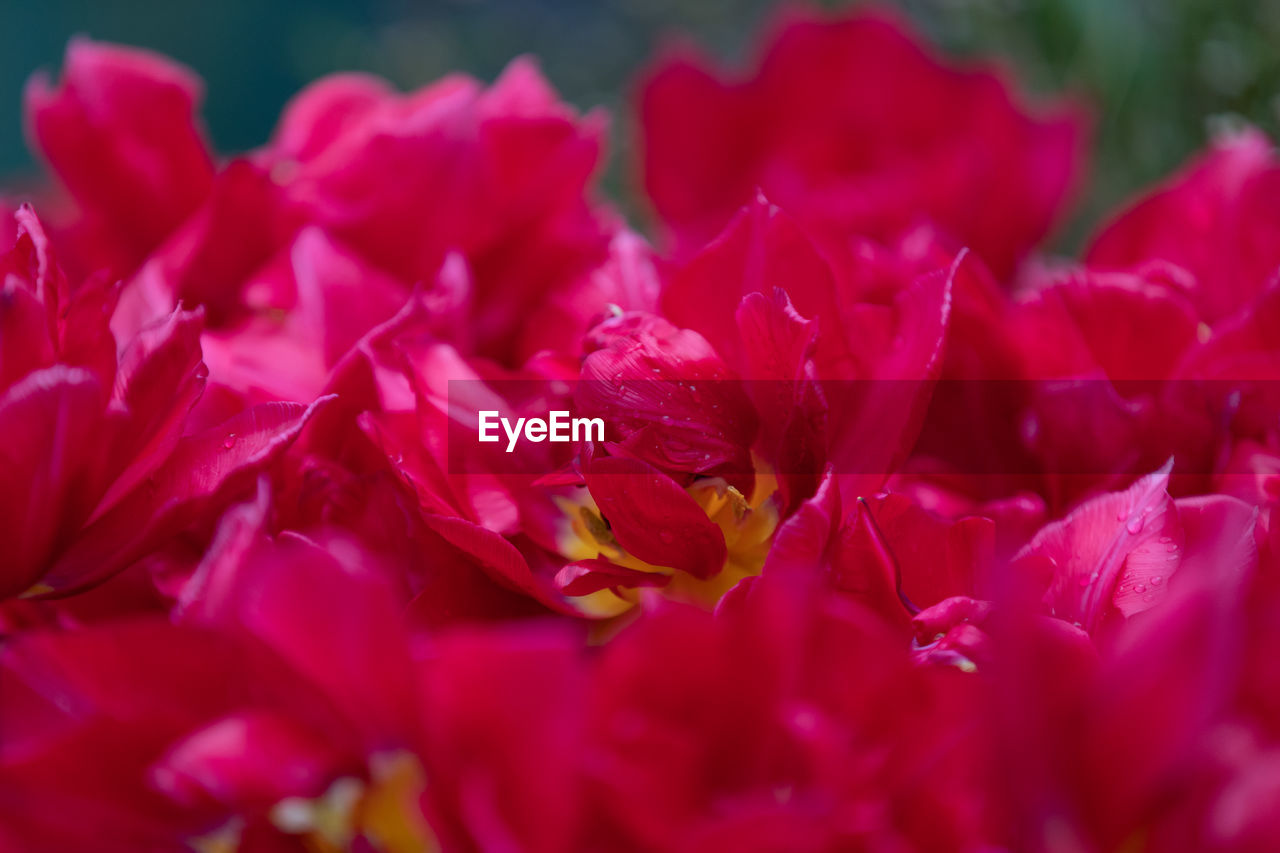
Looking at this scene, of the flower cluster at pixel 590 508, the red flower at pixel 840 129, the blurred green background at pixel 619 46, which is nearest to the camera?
the flower cluster at pixel 590 508

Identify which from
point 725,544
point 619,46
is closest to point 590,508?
point 725,544

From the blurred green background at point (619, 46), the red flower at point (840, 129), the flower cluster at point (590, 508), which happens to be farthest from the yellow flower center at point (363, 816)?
the blurred green background at point (619, 46)

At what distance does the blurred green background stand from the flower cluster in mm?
261

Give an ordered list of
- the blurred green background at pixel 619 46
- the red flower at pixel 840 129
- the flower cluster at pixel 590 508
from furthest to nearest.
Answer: the blurred green background at pixel 619 46 < the red flower at pixel 840 129 < the flower cluster at pixel 590 508

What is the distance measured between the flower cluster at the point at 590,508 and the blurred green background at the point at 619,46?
0.26 m

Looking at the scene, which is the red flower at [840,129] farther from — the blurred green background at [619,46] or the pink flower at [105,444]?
the pink flower at [105,444]

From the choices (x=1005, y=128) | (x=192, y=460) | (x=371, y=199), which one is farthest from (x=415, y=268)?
(x=1005, y=128)

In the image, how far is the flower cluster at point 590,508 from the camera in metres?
0.16

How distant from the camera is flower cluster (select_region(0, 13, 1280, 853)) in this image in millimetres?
160

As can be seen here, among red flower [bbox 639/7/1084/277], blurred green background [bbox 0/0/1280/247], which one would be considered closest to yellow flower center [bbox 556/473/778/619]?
red flower [bbox 639/7/1084/277]

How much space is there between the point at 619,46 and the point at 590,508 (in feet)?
3.32

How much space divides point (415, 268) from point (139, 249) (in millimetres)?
88

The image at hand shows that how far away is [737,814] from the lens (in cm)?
15

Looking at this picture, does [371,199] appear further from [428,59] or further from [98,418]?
[428,59]
